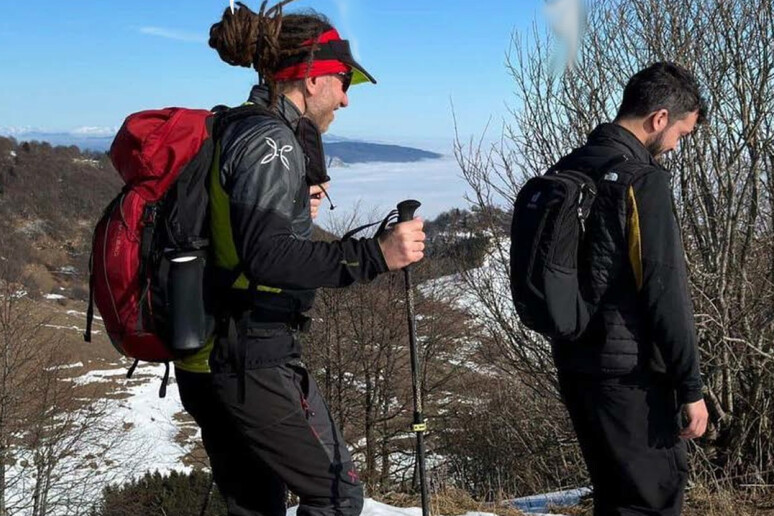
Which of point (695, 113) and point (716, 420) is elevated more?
point (695, 113)

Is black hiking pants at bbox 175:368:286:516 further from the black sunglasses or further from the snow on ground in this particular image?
the snow on ground

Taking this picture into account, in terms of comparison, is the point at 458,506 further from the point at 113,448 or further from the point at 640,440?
the point at 113,448

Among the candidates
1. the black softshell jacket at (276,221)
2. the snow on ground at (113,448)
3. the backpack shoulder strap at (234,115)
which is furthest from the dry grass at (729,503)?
the snow on ground at (113,448)

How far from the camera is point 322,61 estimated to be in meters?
2.17

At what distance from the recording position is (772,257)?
26.3 ft

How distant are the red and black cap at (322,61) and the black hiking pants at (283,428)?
2.44 ft

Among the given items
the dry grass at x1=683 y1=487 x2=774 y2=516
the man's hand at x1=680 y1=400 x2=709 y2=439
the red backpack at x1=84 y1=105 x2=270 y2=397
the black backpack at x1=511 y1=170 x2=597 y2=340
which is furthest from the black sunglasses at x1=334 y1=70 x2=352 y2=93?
the dry grass at x1=683 y1=487 x2=774 y2=516

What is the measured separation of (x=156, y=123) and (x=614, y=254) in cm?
135

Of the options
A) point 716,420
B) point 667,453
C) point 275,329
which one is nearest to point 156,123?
point 275,329

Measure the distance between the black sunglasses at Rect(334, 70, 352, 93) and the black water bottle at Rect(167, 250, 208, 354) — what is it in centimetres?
67

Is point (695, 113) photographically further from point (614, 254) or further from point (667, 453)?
point (667, 453)

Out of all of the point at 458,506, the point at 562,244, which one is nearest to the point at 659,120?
the point at 562,244

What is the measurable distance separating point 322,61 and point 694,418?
1.53m

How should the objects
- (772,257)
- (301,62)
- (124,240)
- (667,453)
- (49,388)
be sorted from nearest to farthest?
(124,240)
(301,62)
(667,453)
(772,257)
(49,388)
